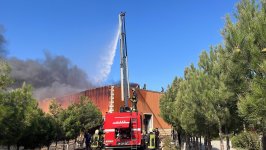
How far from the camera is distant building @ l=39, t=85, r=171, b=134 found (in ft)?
177

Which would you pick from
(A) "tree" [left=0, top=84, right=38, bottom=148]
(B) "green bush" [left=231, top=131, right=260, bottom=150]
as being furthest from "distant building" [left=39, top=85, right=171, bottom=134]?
(A) "tree" [left=0, top=84, right=38, bottom=148]

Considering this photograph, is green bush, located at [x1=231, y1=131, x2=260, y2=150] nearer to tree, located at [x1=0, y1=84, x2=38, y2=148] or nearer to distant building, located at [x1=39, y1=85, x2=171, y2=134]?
tree, located at [x1=0, y1=84, x2=38, y2=148]

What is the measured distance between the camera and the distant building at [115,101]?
2130 inches

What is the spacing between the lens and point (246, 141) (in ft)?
79.5

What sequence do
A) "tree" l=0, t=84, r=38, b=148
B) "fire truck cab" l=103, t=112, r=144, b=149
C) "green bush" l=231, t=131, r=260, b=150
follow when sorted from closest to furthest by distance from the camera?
1. "tree" l=0, t=84, r=38, b=148
2. "green bush" l=231, t=131, r=260, b=150
3. "fire truck cab" l=103, t=112, r=144, b=149

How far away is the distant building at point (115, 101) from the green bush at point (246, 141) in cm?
2487

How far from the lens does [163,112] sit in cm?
3656

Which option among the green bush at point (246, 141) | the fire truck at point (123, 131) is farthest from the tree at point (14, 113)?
the green bush at point (246, 141)


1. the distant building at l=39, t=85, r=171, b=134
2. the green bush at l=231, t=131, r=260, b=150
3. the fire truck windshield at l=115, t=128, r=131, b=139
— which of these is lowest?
the green bush at l=231, t=131, r=260, b=150

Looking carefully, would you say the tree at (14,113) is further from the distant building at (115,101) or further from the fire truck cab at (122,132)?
the distant building at (115,101)

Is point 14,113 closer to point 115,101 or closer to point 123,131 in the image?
point 123,131

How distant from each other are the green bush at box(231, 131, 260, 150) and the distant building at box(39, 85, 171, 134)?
2487cm

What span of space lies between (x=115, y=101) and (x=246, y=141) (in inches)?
1260

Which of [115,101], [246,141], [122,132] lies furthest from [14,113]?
[115,101]
